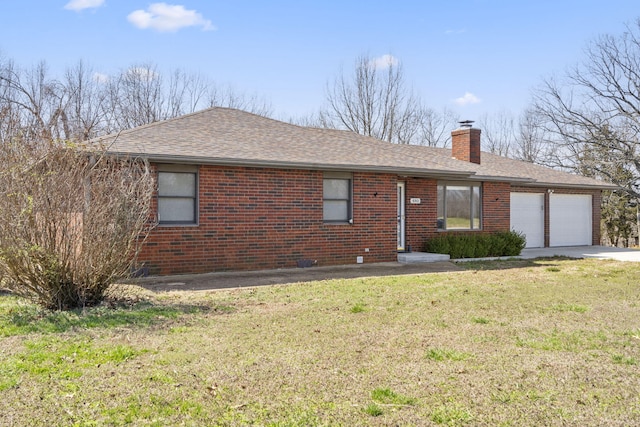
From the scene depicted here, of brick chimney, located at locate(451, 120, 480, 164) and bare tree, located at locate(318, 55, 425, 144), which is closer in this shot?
brick chimney, located at locate(451, 120, 480, 164)

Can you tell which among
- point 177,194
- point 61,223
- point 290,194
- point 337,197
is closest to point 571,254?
point 337,197

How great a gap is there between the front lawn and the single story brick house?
316cm

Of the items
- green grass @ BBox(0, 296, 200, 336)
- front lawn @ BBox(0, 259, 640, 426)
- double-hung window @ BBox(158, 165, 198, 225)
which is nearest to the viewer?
front lawn @ BBox(0, 259, 640, 426)

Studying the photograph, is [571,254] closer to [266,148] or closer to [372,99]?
[266,148]

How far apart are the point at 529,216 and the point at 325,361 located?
53.4 ft

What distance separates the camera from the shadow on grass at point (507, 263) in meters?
13.7

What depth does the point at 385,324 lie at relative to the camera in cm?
681

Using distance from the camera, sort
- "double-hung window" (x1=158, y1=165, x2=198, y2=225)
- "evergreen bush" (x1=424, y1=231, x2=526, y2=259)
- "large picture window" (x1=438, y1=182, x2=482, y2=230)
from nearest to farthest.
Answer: "double-hung window" (x1=158, y1=165, x2=198, y2=225)
"evergreen bush" (x1=424, y1=231, x2=526, y2=259)
"large picture window" (x1=438, y1=182, x2=482, y2=230)

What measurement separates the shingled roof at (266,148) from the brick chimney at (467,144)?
85cm

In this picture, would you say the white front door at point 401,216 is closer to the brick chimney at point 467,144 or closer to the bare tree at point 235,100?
the brick chimney at point 467,144

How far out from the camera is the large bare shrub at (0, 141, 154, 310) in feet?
22.4

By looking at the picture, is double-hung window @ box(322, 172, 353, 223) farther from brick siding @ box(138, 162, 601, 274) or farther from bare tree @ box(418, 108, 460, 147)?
bare tree @ box(418, 108, 460, 147)

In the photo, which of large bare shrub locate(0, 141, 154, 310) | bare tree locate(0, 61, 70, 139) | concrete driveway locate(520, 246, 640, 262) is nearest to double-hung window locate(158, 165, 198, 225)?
large bare shrub locate(0, 141, 154, 310)

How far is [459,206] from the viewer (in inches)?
663
